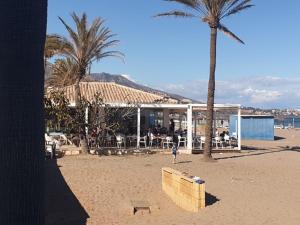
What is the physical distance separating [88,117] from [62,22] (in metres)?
4.68

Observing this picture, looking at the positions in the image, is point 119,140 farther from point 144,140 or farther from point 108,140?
point 144,140

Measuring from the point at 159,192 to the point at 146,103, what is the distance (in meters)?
13.2

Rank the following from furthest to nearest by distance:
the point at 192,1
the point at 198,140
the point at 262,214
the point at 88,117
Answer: the point at 198,140 < the point at 88,117 < the point at 192,1 < the point at 262,214

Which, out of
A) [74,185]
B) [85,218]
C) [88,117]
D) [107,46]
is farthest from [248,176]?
[107,46]

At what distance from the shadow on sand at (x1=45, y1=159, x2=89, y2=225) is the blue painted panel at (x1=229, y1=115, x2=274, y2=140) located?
3263 cm

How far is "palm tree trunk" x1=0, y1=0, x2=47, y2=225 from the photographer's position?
3.51 metres

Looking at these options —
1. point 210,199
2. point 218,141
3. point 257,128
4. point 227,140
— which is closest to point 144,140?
point 218,141

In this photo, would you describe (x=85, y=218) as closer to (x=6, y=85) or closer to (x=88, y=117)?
(x=6, y=85)

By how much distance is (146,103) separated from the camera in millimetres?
26422

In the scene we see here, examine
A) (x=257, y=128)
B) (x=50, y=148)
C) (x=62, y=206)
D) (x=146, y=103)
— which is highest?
(x=146, y=103)

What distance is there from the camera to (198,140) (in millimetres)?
28703

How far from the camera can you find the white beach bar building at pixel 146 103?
2616 cm

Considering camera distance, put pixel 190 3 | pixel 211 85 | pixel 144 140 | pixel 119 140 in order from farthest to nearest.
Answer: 1. pixel 144 140
2. pixel 119 140
3. pixel 211 85
4. pixel 190 3

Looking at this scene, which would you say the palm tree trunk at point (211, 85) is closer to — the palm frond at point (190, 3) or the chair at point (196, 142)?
the palm frond at point (190, 3)
